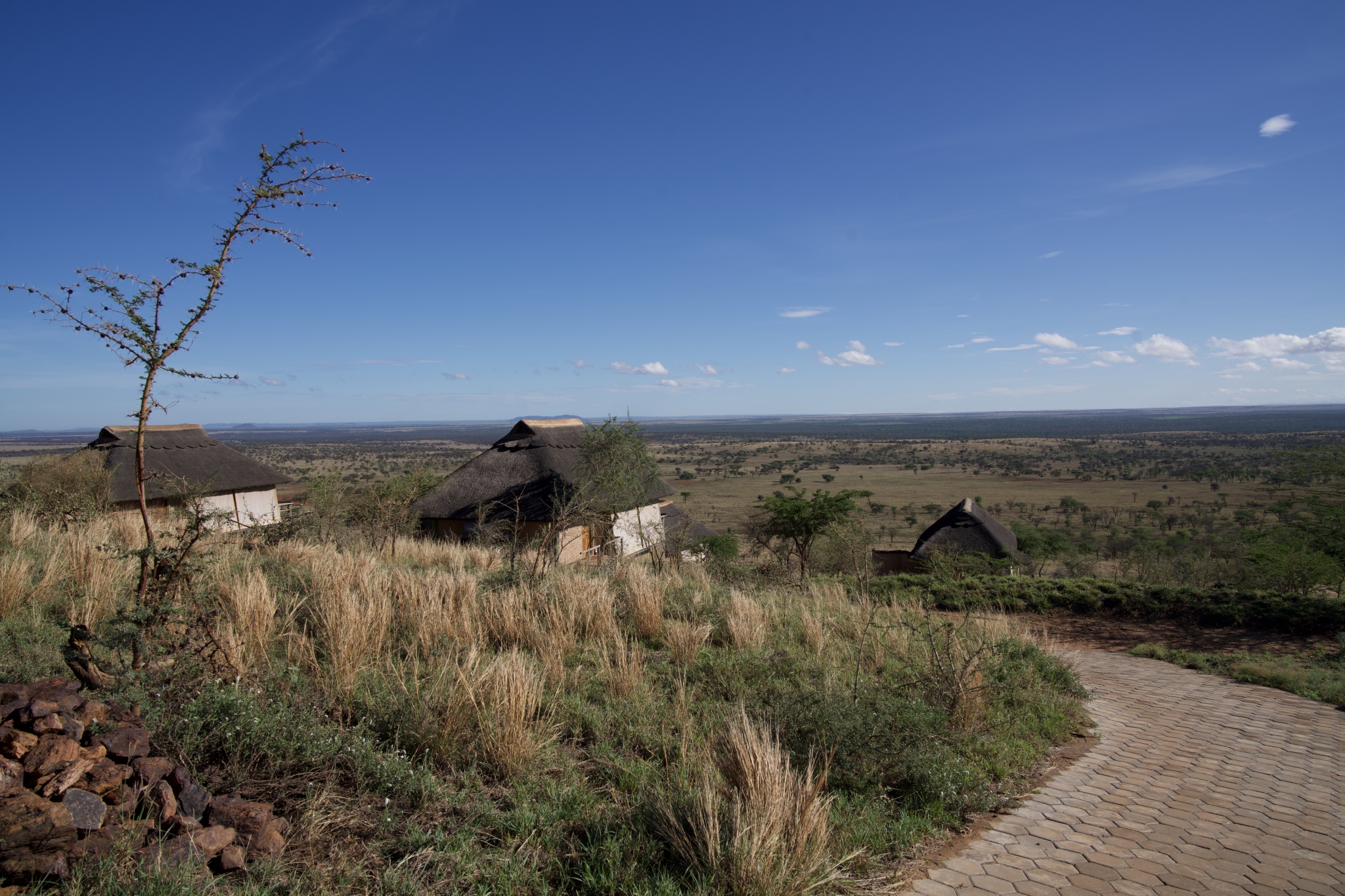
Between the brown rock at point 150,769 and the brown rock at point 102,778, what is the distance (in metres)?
0.07

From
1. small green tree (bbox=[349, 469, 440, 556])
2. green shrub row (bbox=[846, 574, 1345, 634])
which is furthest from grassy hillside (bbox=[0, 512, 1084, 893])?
small green tree (bbox=[349, 469, 440, 556])

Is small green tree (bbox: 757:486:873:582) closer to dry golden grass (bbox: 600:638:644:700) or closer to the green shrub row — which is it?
the green shrub row

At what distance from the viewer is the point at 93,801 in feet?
8.36

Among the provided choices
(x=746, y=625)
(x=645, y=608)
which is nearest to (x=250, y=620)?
(x=645, y=608)

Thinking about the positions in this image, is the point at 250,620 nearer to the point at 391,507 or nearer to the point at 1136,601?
the point at 391,507

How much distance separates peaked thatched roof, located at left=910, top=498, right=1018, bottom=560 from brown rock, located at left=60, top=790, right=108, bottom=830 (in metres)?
19.3

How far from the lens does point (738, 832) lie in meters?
2.91

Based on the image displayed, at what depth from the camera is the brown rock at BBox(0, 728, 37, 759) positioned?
2527 millimetres

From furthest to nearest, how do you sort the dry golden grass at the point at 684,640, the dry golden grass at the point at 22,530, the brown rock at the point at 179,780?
the dry golden grass at the point at 22,530 < the dry golden grass at the point at 684,640 < the brown rock at the point at 179,780

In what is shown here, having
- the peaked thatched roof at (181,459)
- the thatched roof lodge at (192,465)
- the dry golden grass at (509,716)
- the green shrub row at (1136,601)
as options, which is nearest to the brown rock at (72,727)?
the dry golden grass at (509,716)

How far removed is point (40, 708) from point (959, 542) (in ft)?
67.9

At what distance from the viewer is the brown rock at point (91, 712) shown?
2895mm

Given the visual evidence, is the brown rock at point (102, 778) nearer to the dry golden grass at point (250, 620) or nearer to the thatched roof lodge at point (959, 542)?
the dry golden grass at point (250, 620)

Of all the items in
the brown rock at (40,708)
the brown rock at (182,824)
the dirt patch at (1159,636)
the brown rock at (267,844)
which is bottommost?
the dirt patch at (1159,636)
